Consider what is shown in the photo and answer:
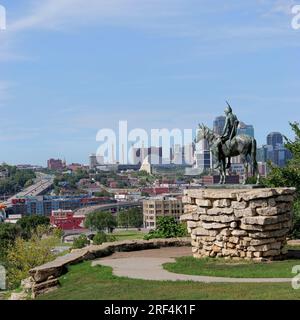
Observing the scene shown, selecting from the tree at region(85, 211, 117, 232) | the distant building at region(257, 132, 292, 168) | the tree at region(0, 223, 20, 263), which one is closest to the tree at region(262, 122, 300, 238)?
the distant building at region(257, 132, 292, 168)

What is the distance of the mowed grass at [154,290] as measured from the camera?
11042mm

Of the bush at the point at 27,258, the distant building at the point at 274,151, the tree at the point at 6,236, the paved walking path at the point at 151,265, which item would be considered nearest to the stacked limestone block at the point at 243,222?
the paved walking path at the point at 151,265

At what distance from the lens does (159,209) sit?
4838 inches

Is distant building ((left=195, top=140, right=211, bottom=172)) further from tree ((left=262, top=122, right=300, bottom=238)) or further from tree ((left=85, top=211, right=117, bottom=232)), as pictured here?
tree ((left=85, top=211, right=117, bottom=232))

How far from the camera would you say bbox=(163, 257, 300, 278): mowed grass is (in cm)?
1359

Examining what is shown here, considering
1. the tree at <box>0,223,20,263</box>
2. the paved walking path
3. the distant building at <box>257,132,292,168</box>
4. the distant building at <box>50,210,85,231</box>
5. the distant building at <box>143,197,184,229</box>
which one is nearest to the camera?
the paved walking path

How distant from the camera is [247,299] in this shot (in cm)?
1057

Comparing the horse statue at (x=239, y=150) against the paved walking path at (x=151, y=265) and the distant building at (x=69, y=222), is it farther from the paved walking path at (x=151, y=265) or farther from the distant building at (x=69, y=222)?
the distant building at (x=69, y=222)

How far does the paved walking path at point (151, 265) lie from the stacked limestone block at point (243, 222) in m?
1.42

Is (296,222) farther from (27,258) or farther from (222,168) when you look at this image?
(27,258)

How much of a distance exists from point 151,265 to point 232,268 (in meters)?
2.32

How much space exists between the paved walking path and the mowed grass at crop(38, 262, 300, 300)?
501 mm

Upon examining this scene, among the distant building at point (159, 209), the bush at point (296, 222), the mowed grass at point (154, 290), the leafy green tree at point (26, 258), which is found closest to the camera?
the mowed grass at point (154, 290)
